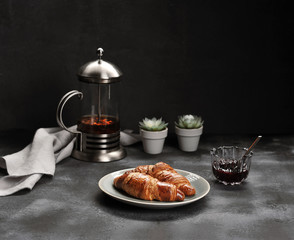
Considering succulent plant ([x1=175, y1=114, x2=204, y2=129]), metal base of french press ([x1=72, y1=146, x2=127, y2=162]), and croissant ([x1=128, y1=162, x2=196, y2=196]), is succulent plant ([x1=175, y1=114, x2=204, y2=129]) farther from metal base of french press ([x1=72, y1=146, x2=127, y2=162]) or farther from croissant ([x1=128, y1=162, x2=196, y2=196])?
croissant ([x1=128, y1=162, x2=196, y2=196])

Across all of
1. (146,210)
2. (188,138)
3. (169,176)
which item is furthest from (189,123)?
(146,210)

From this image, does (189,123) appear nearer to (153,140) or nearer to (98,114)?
(153,140)

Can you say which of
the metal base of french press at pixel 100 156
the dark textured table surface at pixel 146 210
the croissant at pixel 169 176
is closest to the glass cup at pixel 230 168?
the dark textured table surface at pixel 146 210

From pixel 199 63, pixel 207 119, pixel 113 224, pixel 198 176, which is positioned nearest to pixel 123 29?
pixel 199 63

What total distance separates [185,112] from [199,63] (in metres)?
0.20

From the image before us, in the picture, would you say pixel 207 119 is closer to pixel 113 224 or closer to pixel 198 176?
pixel 198 176

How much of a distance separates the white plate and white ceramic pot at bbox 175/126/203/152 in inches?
11.9

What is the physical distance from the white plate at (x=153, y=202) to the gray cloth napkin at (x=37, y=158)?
0.20 m

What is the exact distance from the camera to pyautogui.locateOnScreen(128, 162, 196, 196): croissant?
131 cm

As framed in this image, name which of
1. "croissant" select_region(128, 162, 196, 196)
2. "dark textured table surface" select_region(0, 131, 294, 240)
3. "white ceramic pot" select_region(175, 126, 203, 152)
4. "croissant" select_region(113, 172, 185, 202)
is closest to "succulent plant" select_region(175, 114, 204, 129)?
"white ceramic pot" select_region(175, 126, 203, 152)

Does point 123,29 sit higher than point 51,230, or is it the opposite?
point 123,29

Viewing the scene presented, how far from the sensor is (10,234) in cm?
113

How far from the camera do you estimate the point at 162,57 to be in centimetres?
198

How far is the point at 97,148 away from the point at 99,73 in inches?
9.8
